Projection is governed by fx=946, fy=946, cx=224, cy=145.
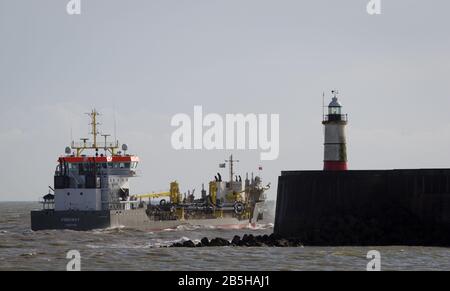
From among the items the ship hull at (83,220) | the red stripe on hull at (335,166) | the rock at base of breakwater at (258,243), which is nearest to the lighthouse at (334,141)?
the red stripe on hull at (335,166)

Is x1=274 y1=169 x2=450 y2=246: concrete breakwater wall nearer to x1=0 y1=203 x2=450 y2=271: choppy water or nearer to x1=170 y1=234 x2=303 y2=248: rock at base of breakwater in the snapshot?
x1=170 y1=234 x2=303 y2=248: rock at base of breakwater

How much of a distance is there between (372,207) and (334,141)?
4.80 m

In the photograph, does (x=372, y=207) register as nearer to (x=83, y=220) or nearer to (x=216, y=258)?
(x=216, y=258)

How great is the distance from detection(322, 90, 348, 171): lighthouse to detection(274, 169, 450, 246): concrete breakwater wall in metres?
2.32

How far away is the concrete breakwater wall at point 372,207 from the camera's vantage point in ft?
125

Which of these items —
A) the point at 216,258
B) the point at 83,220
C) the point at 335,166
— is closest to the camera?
the point at 216,258

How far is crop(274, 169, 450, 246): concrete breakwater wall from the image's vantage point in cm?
3825

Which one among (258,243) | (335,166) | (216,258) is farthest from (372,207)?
(216,258)

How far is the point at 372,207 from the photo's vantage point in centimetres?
3950

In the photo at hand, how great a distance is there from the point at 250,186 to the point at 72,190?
22.0m

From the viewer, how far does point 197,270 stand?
3145 centimetres

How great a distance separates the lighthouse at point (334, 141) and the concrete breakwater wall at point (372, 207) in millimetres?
2321
